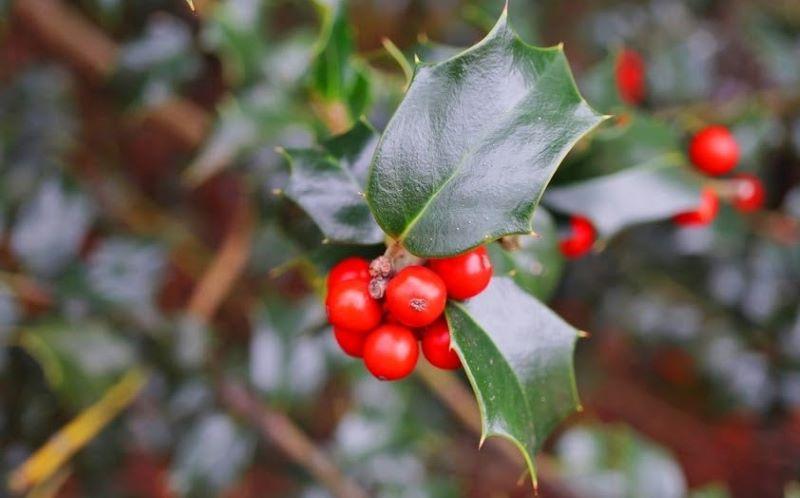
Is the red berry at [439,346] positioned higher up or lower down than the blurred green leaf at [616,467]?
higher up

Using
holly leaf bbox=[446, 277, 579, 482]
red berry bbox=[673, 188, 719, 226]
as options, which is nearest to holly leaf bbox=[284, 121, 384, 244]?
holly leaf bbox=[446, 277, 579, 482]

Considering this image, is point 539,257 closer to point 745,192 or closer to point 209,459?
point 745,192

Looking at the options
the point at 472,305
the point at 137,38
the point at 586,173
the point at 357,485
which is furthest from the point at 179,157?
the point at 472,305

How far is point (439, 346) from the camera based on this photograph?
71cm

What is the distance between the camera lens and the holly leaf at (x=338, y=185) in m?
0.77

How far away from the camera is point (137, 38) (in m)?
1.40

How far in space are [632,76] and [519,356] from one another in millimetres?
1010

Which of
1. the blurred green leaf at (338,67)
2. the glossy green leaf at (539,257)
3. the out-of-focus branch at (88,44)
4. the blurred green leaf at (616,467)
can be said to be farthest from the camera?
the out-of-focus branch at (88,44)

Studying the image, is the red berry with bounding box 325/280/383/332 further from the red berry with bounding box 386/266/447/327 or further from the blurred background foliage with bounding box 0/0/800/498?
the blurred background foliage with bounding box 0/0/800/498

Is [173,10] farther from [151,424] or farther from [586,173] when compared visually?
[586,173]

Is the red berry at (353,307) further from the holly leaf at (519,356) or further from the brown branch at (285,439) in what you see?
the brown branch at (285,439)

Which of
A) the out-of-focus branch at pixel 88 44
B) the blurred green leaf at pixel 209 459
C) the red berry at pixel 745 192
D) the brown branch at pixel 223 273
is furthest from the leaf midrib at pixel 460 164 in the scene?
the out-of-focus branch at pixel 88 44

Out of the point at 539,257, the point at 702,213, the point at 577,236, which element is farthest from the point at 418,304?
the point at 702,213

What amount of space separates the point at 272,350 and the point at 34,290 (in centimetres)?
46
